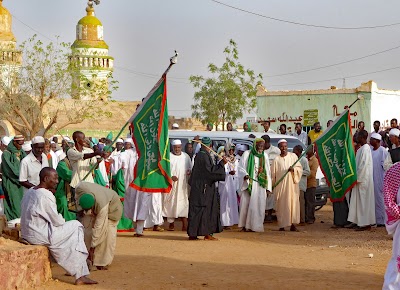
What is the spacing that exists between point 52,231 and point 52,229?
21mm

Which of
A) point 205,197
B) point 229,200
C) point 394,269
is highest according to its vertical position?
point 205,197

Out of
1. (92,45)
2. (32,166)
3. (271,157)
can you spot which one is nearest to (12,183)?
(32,166)

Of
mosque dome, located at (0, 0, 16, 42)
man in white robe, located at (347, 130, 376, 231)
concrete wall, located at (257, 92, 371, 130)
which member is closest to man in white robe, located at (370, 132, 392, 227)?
man in white robe, located at (347, 130, 376, 231)

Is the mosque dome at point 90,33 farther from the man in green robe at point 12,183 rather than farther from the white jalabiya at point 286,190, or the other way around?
the man in green robe at point 12,183

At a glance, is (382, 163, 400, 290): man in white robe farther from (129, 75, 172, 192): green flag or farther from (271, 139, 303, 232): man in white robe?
(271, 139, 303, 232): man in white robe

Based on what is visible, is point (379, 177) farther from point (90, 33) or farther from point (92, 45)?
point (90, 33)

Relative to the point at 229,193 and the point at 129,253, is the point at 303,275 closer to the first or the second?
the point at 129,253

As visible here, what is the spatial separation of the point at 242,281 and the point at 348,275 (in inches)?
50.8

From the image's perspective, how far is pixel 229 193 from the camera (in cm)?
1591

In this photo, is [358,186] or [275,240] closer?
[275,240]

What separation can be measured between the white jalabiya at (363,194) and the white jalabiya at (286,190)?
0.93m

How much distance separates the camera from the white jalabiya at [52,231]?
9.32 metres

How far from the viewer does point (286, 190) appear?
49.9 ft

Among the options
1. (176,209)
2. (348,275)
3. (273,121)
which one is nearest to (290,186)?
(176,209)
